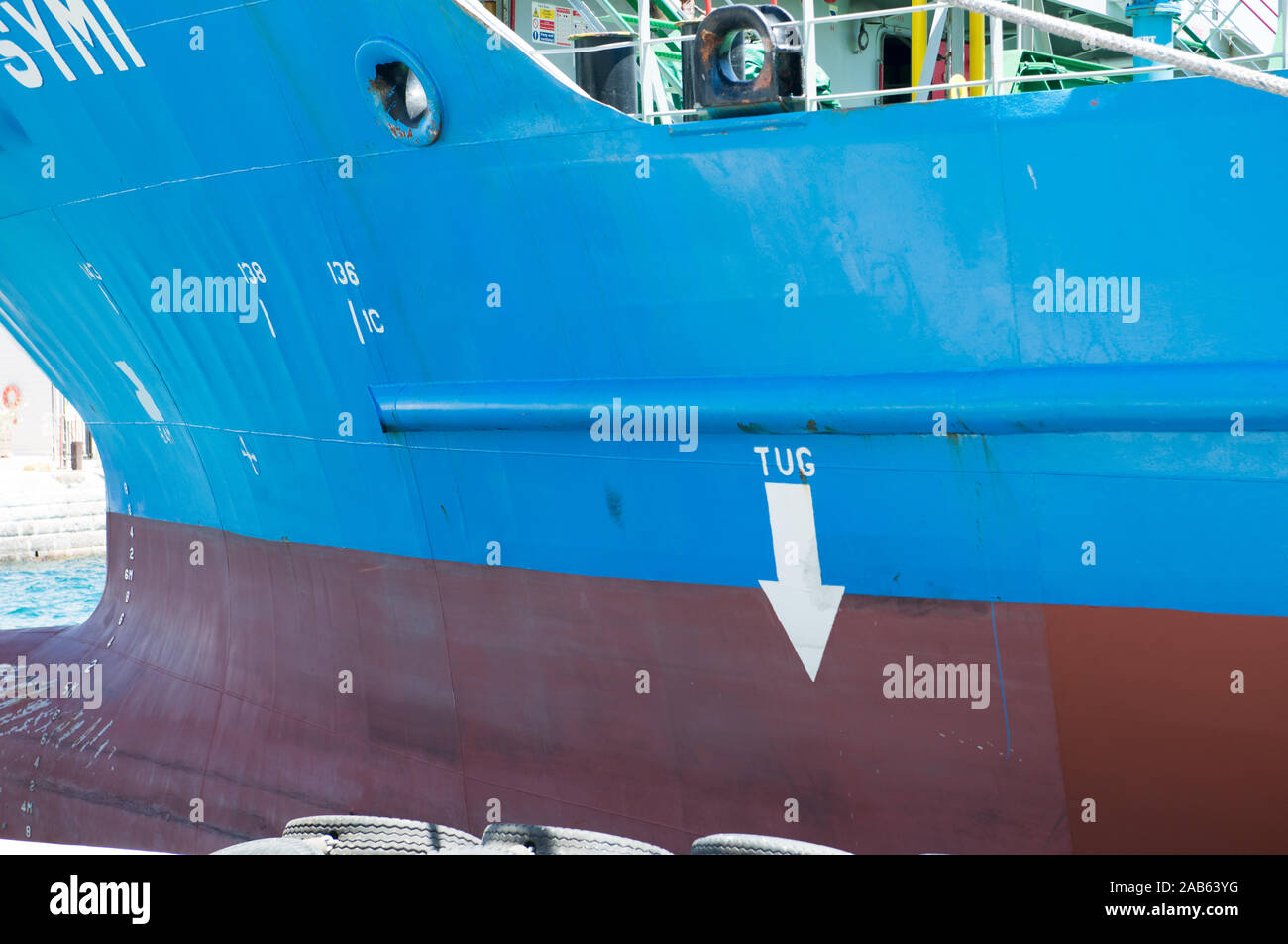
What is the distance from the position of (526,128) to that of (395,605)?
2.48m

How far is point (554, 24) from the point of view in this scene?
668 centimetres

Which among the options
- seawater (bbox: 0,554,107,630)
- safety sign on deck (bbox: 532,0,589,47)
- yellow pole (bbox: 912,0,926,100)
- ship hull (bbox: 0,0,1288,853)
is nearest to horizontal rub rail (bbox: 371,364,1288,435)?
ship hull (bbox: 0,0,1288,853)

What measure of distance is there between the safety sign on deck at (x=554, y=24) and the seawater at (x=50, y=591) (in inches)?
402

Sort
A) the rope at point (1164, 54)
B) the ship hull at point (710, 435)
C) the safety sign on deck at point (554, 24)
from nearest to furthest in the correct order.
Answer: the rope at point (1164, 54)
the ship hull at point (710, 435)
the safety sign on deck at point (554, 24)

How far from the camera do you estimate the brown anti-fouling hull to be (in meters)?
3.87

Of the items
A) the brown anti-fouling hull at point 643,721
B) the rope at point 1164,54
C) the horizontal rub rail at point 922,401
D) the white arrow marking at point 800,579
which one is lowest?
the brown anti-fouling hull at point 643,721

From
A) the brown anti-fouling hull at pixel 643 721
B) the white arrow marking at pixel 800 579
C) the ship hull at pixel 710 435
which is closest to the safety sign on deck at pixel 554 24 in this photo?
the ship hull at pixel 710 435

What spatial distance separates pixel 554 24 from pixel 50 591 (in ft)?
44.3

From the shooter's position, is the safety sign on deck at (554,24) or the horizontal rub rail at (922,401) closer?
the horizontal rub rail at (922,401)

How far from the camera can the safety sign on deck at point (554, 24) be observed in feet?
21.7

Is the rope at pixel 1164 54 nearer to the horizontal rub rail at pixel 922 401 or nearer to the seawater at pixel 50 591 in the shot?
the horizontal rub rail at pixel 922 401

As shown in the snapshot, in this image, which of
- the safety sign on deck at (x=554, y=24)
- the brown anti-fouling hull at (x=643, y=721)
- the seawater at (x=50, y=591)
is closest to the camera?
the brown anti-fouling hull at (x=643, y=721)

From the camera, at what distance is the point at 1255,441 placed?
3.63 meters
